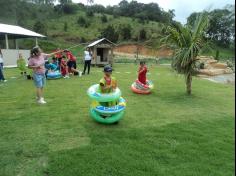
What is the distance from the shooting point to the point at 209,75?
19.5m

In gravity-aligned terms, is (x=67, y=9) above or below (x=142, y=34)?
above

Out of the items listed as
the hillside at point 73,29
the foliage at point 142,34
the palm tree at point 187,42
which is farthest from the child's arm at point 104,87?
Answer: the foliage at point 142,34

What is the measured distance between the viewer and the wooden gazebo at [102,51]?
2253 cm

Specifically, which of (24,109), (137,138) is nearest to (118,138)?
(137,138)

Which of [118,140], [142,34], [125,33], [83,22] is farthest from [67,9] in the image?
[118,140]

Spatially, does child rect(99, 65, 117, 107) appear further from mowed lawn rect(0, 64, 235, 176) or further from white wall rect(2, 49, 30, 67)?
white wall rect(2, 49, 30, 67)

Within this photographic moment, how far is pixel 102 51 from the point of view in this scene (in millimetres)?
23750

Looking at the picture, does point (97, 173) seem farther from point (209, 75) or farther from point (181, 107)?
point (209, 75)

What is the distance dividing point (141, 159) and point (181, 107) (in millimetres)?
4013

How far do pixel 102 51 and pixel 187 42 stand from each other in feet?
48.5

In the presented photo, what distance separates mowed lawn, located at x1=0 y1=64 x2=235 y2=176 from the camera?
398 cm

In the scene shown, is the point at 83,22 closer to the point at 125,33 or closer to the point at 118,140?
the point at 125,33

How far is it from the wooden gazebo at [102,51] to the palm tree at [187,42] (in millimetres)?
13073

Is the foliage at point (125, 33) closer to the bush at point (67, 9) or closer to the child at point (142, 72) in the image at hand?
the bush at point (67, 9)
